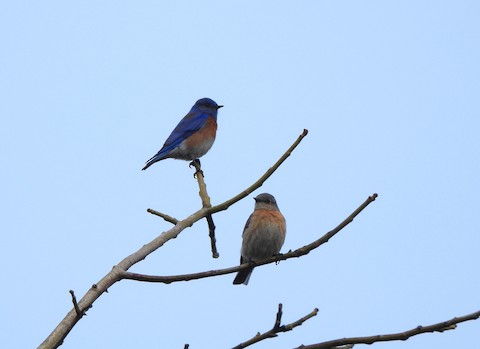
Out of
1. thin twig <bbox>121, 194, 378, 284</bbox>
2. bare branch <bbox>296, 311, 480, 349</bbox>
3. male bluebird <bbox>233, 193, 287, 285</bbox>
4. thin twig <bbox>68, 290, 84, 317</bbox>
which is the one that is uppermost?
male bluebird <bbox>233, 193, 287, 285</bbox>

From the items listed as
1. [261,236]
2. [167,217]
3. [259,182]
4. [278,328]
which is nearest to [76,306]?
[278,328]

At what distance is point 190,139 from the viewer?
436 inches

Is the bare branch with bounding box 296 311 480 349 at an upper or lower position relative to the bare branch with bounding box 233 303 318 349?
lower

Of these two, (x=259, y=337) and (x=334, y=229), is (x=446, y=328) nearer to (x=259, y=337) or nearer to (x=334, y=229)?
(x=259, y=337)

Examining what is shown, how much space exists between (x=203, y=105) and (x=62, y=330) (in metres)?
9.36

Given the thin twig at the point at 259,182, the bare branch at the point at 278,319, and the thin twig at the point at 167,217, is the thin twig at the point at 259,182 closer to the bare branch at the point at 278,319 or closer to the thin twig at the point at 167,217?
the thin twig at the point at 167,217

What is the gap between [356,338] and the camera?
3135 mm

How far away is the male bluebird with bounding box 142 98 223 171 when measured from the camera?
427 inches

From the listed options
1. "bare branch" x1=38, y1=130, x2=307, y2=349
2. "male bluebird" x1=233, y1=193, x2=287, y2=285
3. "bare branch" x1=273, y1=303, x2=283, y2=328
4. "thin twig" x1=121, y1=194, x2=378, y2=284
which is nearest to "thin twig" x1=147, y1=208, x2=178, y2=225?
"bare branch" x1=38, y1=130, x2=307, y2=349

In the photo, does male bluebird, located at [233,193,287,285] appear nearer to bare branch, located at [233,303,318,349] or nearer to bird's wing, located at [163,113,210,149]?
bird's wing, located at [163,113,210,149]

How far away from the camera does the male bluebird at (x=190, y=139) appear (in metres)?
10.8

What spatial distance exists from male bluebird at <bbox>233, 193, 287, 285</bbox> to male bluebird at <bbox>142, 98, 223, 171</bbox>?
2377mm

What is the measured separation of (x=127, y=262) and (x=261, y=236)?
14.2 ft

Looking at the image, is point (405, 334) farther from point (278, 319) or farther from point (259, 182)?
point (259, 182)
